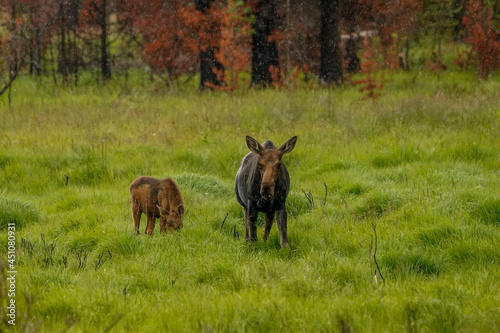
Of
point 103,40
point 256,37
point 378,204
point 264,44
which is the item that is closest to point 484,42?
point 264,44

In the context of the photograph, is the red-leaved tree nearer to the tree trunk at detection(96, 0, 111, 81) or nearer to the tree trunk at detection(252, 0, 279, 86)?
the tree trunk at detection(252, 0, 279, 86)

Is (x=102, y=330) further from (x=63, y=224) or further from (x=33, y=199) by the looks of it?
(x=33, y=199)

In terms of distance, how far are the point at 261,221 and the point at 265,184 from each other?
194 cm

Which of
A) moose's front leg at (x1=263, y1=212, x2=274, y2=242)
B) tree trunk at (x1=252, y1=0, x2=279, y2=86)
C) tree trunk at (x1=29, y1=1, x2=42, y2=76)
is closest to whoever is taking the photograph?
moose's front leg at (x1=263, y1=212, x2=274, y2=242)

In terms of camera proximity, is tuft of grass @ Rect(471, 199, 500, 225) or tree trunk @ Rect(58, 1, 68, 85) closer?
tuft of grass @ Rect(471, 199, 500, 225)

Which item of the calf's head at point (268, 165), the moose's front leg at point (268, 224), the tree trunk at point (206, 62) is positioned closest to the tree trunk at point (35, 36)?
the tree trunk at point (206, 62)

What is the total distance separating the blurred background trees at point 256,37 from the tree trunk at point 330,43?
0.03 m

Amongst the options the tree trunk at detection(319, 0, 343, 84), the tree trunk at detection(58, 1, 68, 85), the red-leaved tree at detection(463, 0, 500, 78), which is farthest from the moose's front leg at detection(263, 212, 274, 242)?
the tree trunk at detection(58, 1, 68, 85)

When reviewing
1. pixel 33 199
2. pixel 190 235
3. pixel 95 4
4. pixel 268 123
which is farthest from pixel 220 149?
pixel 95 4

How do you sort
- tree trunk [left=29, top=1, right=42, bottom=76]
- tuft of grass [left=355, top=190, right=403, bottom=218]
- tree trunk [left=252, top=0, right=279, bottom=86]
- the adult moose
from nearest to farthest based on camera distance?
the adult moose → tuft of grass [left=355, top=190, right=403, bottom=218] → tree trunk [left=252, top=0, right=279, bottom=86] → tree trunk [left=29, top=1, right=42, bottom=76]

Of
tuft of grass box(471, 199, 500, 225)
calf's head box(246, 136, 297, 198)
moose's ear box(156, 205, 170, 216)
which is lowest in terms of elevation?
tuft of grass box(471, 199, 500, 225)

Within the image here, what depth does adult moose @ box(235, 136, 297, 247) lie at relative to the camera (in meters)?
5.57

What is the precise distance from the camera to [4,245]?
624 cm

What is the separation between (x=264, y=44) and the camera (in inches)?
789
